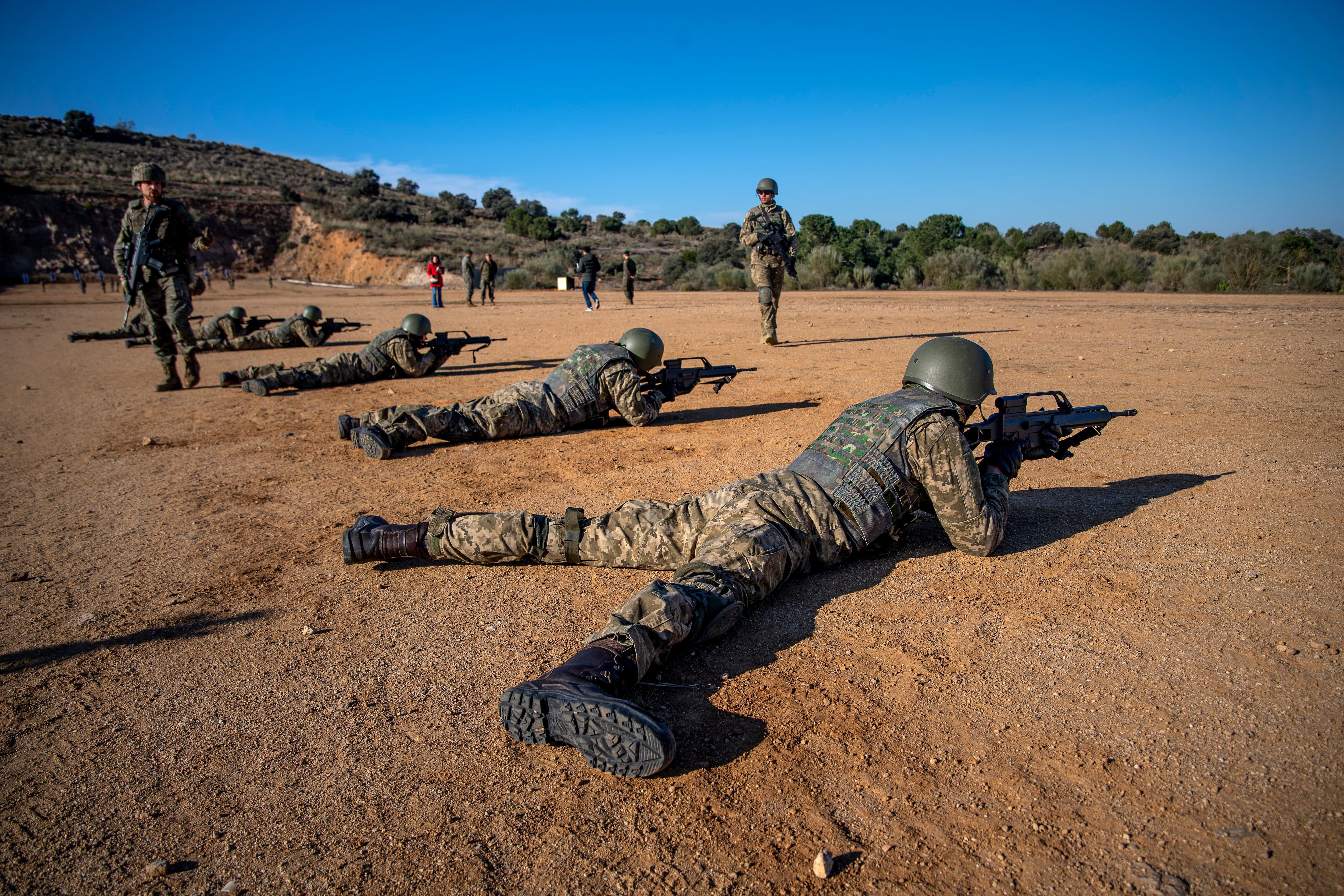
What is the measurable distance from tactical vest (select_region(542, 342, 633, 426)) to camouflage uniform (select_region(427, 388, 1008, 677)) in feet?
10.1

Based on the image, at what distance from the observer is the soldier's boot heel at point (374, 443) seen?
6387 mm

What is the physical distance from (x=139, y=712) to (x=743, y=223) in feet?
36.0

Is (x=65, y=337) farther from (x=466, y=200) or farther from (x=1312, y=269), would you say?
(x=466, y=200)

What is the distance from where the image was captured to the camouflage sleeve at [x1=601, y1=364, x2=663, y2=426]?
694cm

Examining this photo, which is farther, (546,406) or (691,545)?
(546,406)

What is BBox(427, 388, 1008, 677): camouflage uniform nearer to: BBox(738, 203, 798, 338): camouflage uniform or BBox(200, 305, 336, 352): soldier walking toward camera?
BBox(738, 203, 798, 338): camouflage uniform

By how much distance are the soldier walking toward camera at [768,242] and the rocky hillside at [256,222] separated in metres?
25.0

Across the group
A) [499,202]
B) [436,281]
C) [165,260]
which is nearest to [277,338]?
[165,260]

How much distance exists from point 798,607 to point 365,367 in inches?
327

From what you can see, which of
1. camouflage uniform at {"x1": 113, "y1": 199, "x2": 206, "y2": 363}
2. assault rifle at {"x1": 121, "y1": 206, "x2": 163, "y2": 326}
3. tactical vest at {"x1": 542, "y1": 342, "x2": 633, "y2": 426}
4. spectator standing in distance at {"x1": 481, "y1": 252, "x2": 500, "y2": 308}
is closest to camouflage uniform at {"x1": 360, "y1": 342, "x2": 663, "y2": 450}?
tactical vest at {"x1": 542, "y1": 342, "x2": 633, "y2": 426}

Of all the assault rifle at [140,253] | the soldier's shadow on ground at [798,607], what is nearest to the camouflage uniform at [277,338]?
the assault rifle at [140,253]

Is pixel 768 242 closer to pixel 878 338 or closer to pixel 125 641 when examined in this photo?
pixel 878 338

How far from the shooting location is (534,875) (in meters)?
2.05

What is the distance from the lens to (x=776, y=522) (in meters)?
3.60
